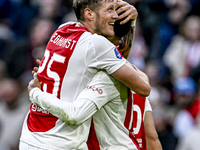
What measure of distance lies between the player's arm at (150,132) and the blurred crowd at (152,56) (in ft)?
6.23

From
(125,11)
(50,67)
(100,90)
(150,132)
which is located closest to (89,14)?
(125,11)

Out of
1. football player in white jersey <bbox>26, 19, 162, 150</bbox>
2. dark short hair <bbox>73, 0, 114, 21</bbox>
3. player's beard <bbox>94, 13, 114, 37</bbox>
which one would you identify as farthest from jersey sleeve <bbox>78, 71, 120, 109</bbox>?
dark short hair <bbox>73, 0, 114, 21</bbox>

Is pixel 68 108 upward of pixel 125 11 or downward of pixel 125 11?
downward

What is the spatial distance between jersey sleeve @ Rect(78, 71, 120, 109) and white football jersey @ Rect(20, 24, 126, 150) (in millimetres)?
59

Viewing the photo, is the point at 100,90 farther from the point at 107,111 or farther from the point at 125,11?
the point at 125,11

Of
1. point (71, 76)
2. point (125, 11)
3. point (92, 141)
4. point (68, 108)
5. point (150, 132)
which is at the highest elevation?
point (125, 11)

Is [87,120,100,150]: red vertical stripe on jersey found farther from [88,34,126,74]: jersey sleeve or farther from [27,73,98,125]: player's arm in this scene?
[88,34,126,74]: jersey sleeve

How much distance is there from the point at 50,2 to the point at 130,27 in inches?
193

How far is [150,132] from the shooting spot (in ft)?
12.8

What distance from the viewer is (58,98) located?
3.19 m

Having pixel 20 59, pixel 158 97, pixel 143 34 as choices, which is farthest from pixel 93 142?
pixel 143 34

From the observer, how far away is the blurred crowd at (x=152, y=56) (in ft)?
19.3

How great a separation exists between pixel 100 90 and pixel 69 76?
0.27 meters

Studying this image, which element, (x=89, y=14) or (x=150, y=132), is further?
(x=150, y=132)
